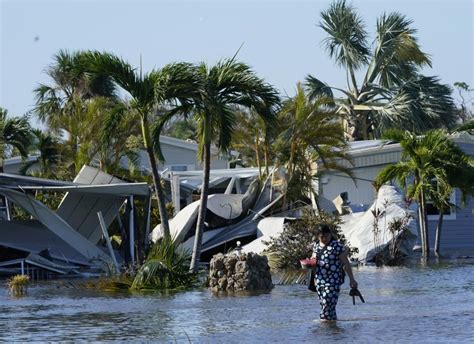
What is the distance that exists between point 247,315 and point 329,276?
2094 mm

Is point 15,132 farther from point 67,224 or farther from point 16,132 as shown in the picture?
point 67,224

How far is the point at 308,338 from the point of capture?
1374cm

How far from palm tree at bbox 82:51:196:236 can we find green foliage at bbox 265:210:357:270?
508 centimetres

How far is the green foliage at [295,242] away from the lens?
93.1 feet

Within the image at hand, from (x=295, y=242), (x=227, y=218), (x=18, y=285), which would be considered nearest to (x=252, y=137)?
(x=227, y=218)

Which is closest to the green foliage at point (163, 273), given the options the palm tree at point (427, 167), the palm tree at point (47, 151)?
the palm tree at point (427, 167)

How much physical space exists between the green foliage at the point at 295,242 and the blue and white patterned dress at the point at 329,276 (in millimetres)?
12962

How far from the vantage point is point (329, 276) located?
15117 mm

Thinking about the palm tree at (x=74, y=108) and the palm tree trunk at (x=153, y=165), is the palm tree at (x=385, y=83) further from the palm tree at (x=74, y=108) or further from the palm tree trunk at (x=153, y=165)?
the palm tree trunk at (x=153, y=165)

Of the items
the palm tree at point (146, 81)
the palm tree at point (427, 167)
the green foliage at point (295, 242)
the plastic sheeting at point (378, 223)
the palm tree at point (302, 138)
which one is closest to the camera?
the palm tree at point (146, 81)

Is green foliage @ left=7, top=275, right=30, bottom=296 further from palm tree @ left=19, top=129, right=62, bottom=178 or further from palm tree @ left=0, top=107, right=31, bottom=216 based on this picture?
palm tree @ left=19, top=129, right=62, bottom=178

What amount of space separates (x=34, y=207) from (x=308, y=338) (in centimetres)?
1517

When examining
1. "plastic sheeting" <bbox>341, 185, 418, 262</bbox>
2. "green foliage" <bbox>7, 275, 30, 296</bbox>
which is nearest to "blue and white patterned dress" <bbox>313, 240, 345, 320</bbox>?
"green foliage" <bbox>7, 275, 30, 296</bbox>

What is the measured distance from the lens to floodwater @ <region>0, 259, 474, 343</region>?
1411cm
